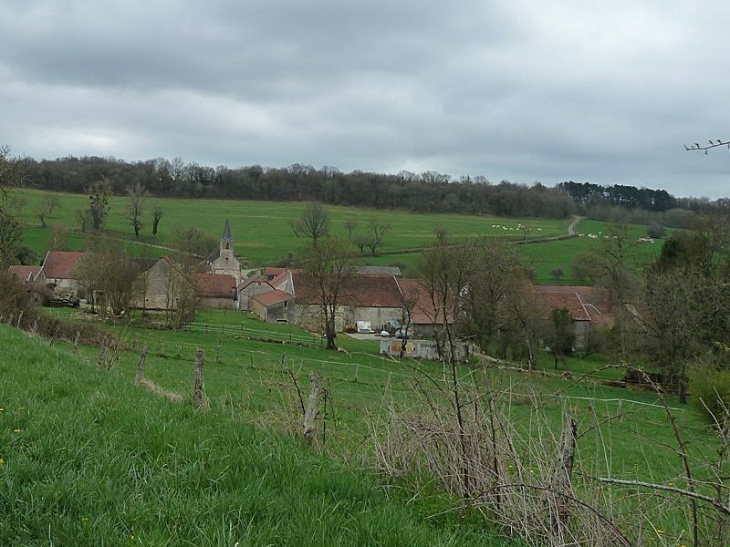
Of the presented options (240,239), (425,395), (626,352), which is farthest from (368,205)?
(425,395)

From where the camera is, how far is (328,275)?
48.3 meters

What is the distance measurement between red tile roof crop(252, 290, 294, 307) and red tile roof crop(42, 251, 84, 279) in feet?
73.0

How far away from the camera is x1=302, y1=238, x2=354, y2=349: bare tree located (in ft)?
158

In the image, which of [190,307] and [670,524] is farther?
[190,307]

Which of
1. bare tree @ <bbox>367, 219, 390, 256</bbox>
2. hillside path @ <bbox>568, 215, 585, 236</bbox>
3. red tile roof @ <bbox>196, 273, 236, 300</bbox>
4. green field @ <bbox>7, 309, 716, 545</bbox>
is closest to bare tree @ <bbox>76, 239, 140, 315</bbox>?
red tile roof @ <bbox>196, 273, 236, 300</bbox>

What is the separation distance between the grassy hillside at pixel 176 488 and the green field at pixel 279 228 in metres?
73.9

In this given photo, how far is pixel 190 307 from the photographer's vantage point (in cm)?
5062

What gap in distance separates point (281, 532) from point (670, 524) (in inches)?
123

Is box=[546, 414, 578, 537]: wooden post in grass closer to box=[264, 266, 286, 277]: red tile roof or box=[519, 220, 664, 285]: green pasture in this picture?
box=[519, 220, 664, 285]: green pasture

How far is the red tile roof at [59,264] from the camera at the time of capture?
2928 inches

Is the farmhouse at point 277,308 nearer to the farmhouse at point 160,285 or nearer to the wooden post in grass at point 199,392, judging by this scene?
the farmhouse at point 160,285

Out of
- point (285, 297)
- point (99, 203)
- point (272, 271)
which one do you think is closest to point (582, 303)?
point (285, 297)

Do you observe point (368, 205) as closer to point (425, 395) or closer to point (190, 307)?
point (190, 307)

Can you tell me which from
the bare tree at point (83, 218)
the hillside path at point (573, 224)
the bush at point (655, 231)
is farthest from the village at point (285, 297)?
the hillside path at point (573, 224)
